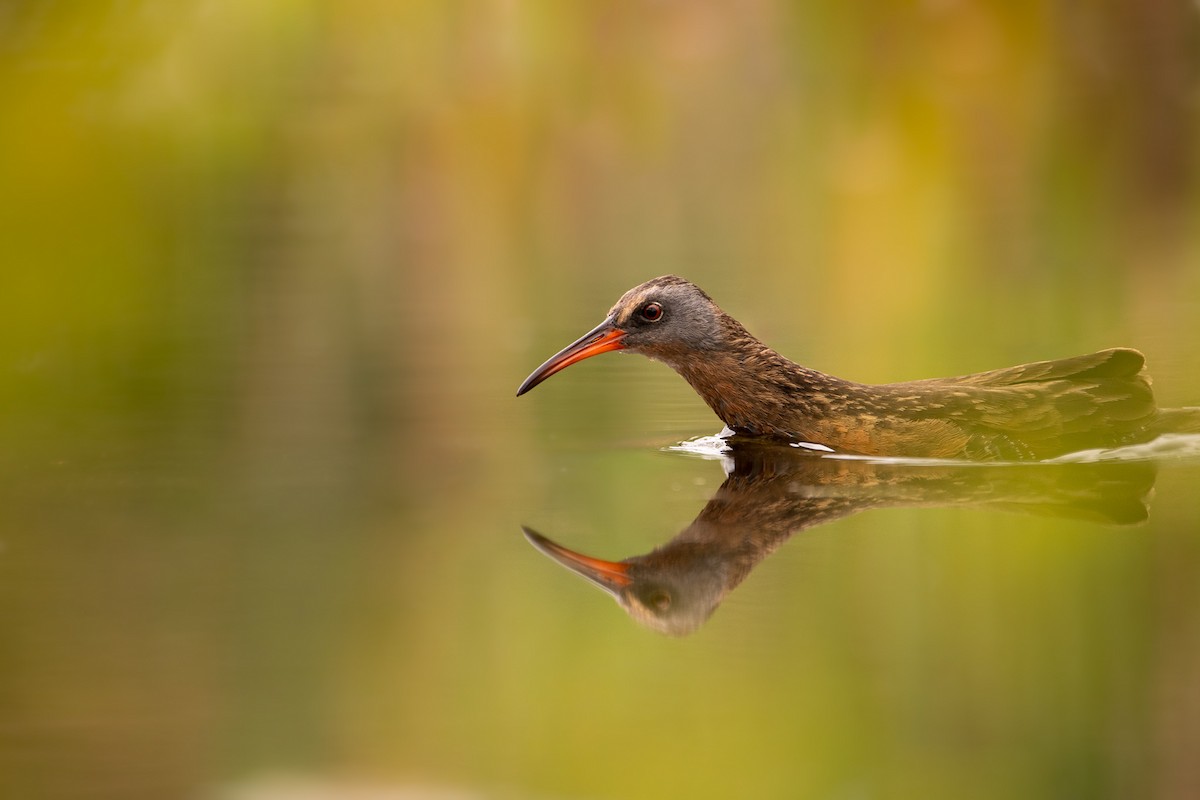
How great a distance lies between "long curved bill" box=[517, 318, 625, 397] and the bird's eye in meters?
0.15

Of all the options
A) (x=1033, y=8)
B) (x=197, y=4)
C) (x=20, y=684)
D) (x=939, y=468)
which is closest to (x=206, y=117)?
(x=197, y=4)

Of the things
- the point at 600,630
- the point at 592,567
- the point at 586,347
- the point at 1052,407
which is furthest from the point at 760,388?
the point at 600,630

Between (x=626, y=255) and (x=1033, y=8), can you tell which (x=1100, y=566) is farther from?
(x=1033, y=8)

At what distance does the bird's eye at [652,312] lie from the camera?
8812mm

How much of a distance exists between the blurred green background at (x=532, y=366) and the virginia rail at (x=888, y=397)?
511 mm

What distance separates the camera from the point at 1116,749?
4.66 m

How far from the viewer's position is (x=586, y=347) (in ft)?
28.9

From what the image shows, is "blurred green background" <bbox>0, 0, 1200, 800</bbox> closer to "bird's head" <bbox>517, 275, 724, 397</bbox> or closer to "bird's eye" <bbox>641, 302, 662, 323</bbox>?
"bird's head" <bbox>517, 275, 724, 397</bbox>

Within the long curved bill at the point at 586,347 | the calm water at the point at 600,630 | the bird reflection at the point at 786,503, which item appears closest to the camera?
the calm water at the point at 600,630

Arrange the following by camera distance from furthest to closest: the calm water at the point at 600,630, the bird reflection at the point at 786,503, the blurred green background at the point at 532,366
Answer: the bird reflection at the point at 786,503
the blurred green background at the point at 532,366
the calm water at the point at 600,630

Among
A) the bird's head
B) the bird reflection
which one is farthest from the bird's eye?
the bird reflection

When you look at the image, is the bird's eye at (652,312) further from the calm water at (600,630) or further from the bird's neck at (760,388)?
the calm water at (600,630)

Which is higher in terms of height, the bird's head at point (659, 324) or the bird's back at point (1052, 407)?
the bird's head at point (659, 324)

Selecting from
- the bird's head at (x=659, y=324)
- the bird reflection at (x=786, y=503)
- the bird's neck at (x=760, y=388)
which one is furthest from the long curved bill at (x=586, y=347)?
the bird reflection at (x=786, y=503)
